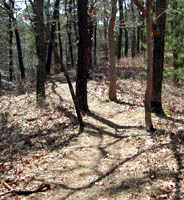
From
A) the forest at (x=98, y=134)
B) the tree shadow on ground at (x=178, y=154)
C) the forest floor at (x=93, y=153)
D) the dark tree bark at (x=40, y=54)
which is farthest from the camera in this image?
the dark tree bark at (x=40, y=54)

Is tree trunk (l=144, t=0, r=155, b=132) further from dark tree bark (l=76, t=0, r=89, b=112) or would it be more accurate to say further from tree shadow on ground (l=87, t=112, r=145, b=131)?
dark tree bark (l=76, t=0, r=89, b=112)

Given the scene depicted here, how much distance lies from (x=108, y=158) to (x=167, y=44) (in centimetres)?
989

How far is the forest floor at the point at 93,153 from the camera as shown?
15.2ft

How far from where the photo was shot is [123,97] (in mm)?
12031

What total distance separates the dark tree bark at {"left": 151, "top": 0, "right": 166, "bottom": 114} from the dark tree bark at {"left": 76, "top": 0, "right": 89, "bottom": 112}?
2.65m

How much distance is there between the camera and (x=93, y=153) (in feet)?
21.0

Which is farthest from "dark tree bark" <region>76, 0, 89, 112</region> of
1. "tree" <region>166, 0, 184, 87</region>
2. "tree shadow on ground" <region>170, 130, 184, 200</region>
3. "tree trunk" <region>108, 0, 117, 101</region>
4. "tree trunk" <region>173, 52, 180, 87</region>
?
"tree trunk" <region>173, 52, 180, 87</region>

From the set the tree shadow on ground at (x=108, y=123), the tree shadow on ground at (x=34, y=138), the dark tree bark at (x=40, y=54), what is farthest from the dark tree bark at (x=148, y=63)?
the dark tree bark at (x=40, y=54)

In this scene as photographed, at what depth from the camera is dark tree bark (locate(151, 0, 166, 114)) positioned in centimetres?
807

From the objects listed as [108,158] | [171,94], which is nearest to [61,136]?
[108,158]

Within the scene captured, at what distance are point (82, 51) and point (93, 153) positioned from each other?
4367mm

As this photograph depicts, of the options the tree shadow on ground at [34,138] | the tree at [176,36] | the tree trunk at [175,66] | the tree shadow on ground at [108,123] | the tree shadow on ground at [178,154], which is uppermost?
the tree at [176,36]

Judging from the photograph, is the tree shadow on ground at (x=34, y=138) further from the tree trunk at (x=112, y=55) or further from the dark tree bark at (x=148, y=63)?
the tree trunk at (x=112, y=55)

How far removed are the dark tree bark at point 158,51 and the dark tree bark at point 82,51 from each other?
2.65m
